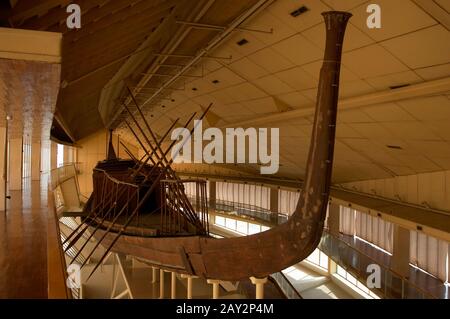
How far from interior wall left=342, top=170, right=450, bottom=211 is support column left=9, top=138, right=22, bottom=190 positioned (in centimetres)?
1018

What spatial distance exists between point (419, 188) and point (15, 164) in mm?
10534

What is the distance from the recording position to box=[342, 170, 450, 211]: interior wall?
912 cm

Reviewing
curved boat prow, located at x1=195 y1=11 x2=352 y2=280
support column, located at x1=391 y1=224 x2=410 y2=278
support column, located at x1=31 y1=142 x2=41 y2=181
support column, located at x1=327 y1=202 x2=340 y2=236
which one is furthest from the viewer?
support column, located at x1=327 y1=202 x2=340 y2=236

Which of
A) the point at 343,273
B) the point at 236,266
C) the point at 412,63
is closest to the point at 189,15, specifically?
the point at 412,63

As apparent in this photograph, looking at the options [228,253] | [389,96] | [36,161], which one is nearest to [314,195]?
[228,253]

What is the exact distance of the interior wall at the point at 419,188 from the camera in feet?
29.9

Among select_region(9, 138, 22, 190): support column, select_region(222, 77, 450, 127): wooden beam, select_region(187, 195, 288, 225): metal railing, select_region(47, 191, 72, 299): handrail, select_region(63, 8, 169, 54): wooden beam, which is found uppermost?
select_region(63, 8, 169, 54): wooden beam

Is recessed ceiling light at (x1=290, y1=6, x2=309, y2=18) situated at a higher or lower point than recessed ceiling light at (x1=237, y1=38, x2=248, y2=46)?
lower

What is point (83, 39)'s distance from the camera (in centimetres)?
512

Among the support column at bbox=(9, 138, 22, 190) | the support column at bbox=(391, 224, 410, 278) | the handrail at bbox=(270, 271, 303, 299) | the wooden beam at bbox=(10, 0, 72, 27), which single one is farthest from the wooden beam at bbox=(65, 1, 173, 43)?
the support column at bbox=(391, 224, 410, 278)

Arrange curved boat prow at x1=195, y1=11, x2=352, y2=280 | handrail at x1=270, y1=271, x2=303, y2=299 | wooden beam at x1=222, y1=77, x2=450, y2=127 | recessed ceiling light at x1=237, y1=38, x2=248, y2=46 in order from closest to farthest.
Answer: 1. curved boat prow at x1=195, y1=11, x2=352, y2=280
2. wooden beam at x1=222, y1=77, x2=450, y2=127
3. recessed ceiling light at x1=237, y1=38, x2=248, y2=46
4. handrail at x1=270, y1=271, x2=303, y2=299

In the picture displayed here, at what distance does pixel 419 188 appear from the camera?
9.97 meters

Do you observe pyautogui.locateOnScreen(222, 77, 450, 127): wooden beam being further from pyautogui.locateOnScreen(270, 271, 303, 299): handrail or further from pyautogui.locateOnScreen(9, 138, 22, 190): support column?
pyautogui.locateOnScreen(9, 138, 22, 190): support column

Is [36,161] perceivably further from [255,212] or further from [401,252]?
[401,252]
